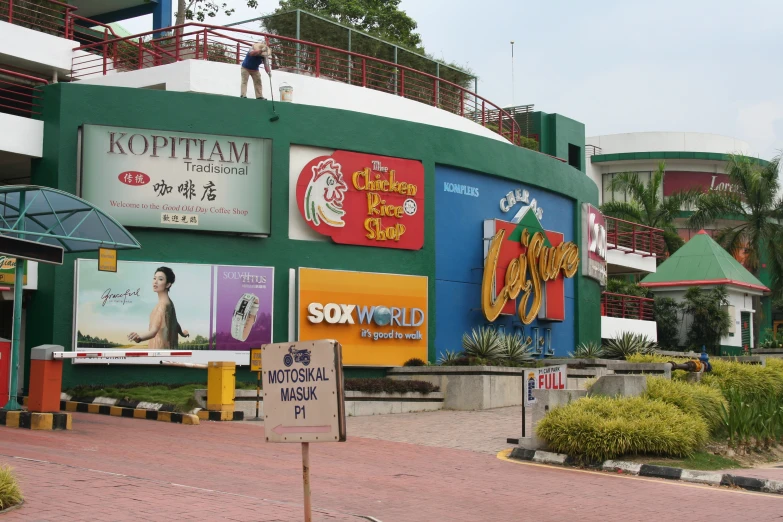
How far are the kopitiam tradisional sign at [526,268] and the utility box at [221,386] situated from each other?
373 inches

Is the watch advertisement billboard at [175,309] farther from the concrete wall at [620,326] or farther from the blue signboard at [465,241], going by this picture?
the concrete wall at [620,326]

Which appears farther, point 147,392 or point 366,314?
point 366,314

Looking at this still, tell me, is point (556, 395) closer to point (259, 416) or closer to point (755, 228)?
point (259, 416)

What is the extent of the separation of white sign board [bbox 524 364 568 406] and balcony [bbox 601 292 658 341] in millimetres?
20753

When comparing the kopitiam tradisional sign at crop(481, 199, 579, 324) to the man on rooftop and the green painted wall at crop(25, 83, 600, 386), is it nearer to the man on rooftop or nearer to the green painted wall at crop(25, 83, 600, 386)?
the green painted wall at crop(25, 83, 600, 386)

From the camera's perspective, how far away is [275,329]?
79.6 feet

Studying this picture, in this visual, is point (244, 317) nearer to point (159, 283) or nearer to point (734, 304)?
point (159, 283)

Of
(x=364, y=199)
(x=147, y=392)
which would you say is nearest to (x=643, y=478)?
(x=147, y=392)

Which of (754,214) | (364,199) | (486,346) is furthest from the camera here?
→ (754,214)

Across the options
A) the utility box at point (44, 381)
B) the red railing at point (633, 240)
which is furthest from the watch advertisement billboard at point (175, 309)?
the red railing at point (633, 240)

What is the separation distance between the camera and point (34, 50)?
2652cm

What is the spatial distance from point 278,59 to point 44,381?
46.6ft

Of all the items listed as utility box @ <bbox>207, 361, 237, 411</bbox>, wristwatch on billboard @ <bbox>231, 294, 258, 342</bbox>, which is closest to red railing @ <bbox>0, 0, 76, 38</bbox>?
wristwatch on billboard @ <bbox>231, 294, 258, 342</bbox>

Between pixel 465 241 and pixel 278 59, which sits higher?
pixel 278 59
